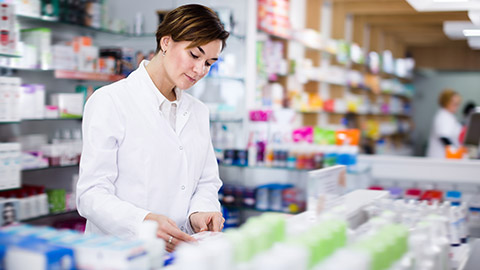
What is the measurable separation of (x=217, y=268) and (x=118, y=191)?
1183 millimetres

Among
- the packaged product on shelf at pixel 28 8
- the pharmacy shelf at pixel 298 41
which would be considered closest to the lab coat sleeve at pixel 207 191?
the packaged product on shelf at pixel 28 8

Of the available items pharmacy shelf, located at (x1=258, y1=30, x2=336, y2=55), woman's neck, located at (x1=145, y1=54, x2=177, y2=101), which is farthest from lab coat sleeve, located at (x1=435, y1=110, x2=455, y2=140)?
woman's neck, located at (x1=145, y1=54, x2=177, y2=101)

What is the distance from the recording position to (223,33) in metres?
2.25

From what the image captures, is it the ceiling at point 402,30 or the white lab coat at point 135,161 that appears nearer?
the white lab coat at point 135,161

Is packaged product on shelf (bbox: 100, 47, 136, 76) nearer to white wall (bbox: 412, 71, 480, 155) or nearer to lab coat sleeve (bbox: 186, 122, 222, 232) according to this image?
lab coat sleeve (bbox: 186, 122, 222, 232)

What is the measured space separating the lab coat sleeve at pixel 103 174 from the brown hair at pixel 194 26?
0.40 metres

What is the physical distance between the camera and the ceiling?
794cm

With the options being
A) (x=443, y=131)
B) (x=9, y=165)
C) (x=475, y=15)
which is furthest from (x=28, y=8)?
(x=443, y=131)

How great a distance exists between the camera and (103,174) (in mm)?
2123

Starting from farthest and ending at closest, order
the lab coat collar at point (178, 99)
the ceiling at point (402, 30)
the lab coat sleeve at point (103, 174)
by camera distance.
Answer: the ceiling at point (402, 30) < the lab coat collar at point (178, 99) < the lab coat sleeve at point (103, 174)

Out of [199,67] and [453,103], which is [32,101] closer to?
[199,67]

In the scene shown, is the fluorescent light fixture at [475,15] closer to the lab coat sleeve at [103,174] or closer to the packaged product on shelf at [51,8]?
the lab coat sleeve at [103,174]

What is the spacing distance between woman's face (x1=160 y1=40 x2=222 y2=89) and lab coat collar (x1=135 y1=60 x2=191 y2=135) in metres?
0.11

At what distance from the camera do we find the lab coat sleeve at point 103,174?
6.75 ft
